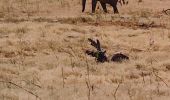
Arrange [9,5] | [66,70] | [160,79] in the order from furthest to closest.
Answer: [9,5] → [66,70] → [160,79]

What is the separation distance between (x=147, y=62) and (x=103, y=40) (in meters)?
2.54

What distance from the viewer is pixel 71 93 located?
26.0ft

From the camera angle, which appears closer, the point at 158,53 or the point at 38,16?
the point at 158,53

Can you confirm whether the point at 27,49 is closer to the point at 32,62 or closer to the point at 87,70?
the point at 32,62

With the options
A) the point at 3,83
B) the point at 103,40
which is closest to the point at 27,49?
the point at 103,40

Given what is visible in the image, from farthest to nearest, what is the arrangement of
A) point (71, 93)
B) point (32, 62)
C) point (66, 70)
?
1. point (32, 62)
2. point (66, 70)
3. point (71, 93)

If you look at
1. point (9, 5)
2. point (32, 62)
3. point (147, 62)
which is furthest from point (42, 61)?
point (9, 5)

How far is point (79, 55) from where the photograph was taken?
11.1 metres

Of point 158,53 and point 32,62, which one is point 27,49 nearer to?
point 32,62

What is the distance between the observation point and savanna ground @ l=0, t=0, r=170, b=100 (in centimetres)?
811

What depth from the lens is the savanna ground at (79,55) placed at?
8.11 metres

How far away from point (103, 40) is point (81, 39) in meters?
0.54

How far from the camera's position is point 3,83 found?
332 inches

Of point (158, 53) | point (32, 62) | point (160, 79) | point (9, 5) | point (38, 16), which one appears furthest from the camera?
point (9, 5)
